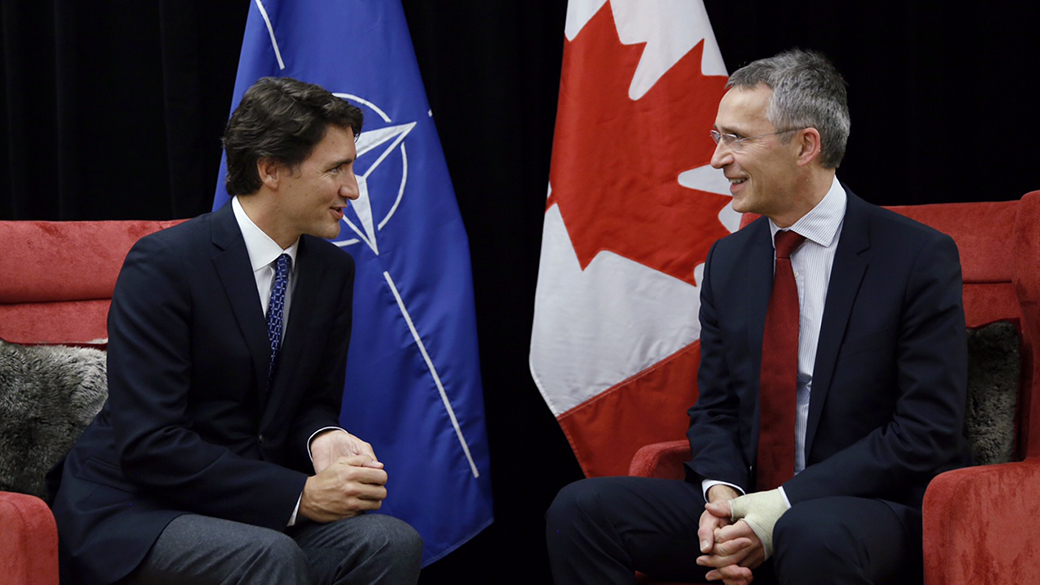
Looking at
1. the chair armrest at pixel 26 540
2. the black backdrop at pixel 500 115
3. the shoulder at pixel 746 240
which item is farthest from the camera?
the black backdrop at pixel 500 115

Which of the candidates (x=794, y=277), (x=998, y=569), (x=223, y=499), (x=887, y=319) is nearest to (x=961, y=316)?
(x=887, y=319)

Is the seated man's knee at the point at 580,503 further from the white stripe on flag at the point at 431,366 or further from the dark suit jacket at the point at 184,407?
the white stripe on flag at the point at 431,366

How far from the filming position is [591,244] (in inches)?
97.3

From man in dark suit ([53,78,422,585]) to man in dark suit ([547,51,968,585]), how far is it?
442mm

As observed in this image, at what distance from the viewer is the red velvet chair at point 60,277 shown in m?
2.05

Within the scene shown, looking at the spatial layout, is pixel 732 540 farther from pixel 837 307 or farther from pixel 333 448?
pixel 333 448

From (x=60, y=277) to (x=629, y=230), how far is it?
4.36ft

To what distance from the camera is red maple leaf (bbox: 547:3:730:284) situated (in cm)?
246

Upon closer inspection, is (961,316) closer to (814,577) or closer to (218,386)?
(814,577)

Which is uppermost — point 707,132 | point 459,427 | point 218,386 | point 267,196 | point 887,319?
point 707,132

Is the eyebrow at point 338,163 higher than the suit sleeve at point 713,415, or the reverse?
the eyebrow at point 338,163

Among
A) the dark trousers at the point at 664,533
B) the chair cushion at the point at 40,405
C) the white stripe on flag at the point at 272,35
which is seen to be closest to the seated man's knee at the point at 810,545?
the dark trousers at the point at 664,533

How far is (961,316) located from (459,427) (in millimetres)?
1188

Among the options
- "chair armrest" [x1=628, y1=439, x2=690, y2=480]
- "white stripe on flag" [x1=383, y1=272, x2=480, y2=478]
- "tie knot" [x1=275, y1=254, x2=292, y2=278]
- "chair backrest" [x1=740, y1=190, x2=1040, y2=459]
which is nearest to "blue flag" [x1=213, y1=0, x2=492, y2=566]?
"white stripe on flag" [x1=383, y1=272, x2=480, y2=478]
